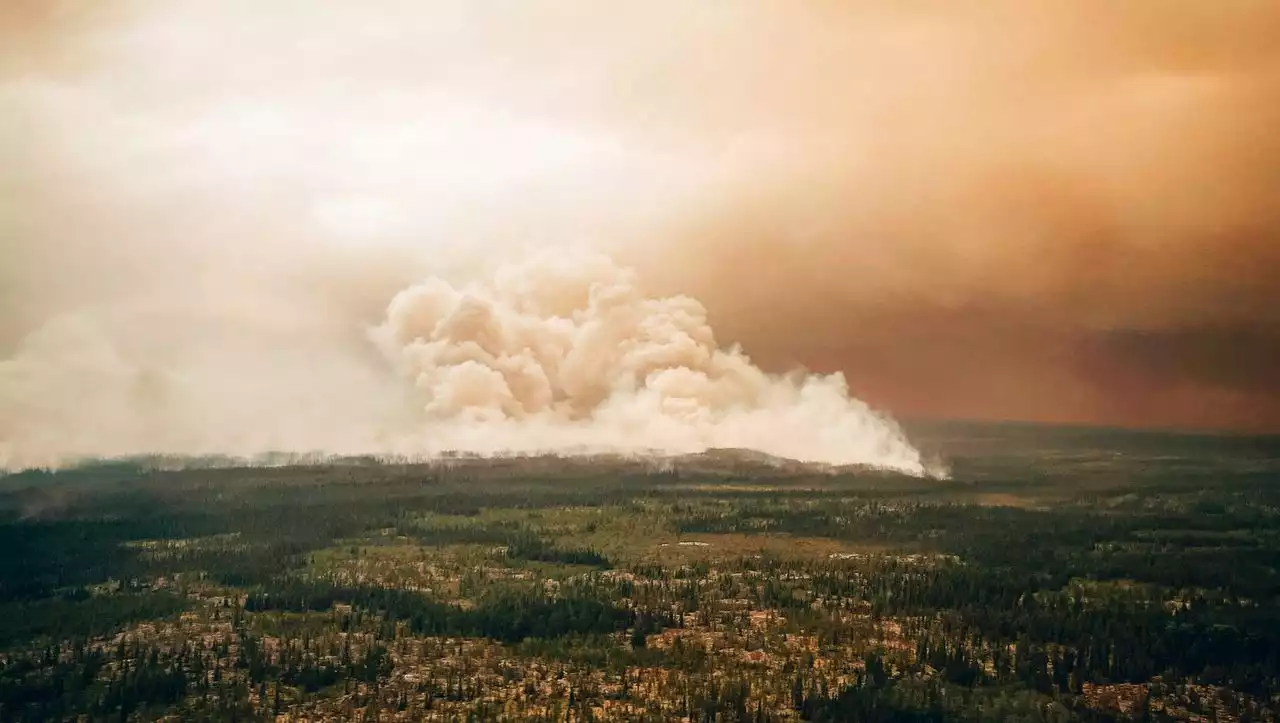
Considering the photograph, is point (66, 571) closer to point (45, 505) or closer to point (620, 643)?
point (45, 505)

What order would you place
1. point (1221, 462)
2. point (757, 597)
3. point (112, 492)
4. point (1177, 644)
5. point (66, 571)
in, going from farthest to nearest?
point (1221, 462) < point (112, 492) < point (66, 571) < point (757, 597) < point (1177, 644)

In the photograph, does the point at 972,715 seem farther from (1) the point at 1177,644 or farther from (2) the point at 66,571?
(2) the point at 66,571

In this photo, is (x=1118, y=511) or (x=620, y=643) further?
(x=1118, y=511)

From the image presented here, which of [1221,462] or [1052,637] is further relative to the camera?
[1221,462]

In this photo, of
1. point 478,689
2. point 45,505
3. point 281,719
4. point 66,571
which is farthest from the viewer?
point 45,505

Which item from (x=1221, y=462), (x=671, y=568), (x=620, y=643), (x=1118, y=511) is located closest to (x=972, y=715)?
(x=620, y=643)

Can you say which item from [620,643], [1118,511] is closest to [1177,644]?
[620,643]
